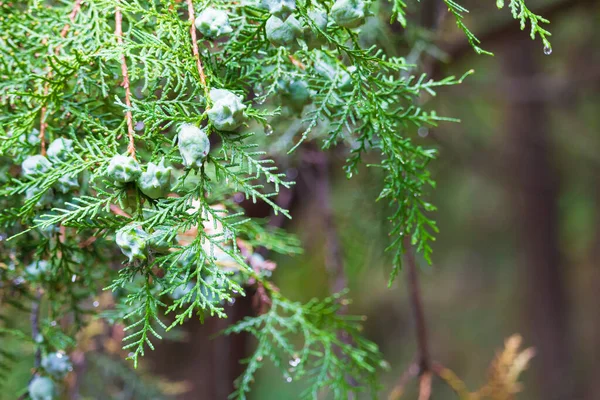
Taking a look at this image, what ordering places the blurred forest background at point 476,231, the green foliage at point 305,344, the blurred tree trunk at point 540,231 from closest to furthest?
the green foliage at point 305,344
the blurred forest background at point 476,231
the blurred tree trunk at point 540,231

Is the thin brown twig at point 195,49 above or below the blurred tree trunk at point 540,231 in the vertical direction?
above

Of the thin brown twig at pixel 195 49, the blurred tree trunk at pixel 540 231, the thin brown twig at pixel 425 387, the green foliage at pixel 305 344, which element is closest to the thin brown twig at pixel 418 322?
the thin brown twig at pixel 425 387

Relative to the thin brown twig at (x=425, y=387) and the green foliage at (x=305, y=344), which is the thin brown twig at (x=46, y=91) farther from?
the thin brown twig at (x=425, y=387)

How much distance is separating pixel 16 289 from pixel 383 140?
0.58 metres

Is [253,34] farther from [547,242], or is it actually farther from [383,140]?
[547,242]

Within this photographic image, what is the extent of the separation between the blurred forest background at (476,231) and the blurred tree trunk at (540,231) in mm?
11

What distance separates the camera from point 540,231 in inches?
165

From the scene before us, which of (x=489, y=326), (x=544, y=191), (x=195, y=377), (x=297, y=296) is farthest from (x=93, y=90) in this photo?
(x=489, y=326)

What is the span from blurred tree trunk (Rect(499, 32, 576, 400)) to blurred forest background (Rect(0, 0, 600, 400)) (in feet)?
0.03

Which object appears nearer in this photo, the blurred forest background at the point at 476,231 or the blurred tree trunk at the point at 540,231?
the blurred forest background at the point at 476,231

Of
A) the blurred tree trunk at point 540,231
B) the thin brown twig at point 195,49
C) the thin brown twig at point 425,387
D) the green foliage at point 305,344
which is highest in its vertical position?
the thin brown twig at point 195,49

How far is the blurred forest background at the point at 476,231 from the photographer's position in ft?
5.06

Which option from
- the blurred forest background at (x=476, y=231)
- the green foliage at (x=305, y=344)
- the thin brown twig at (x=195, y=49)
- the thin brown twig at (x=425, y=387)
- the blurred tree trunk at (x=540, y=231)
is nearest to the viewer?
the thin brown twig at (x=195, y=49)

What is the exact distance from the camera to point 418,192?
63 cm
